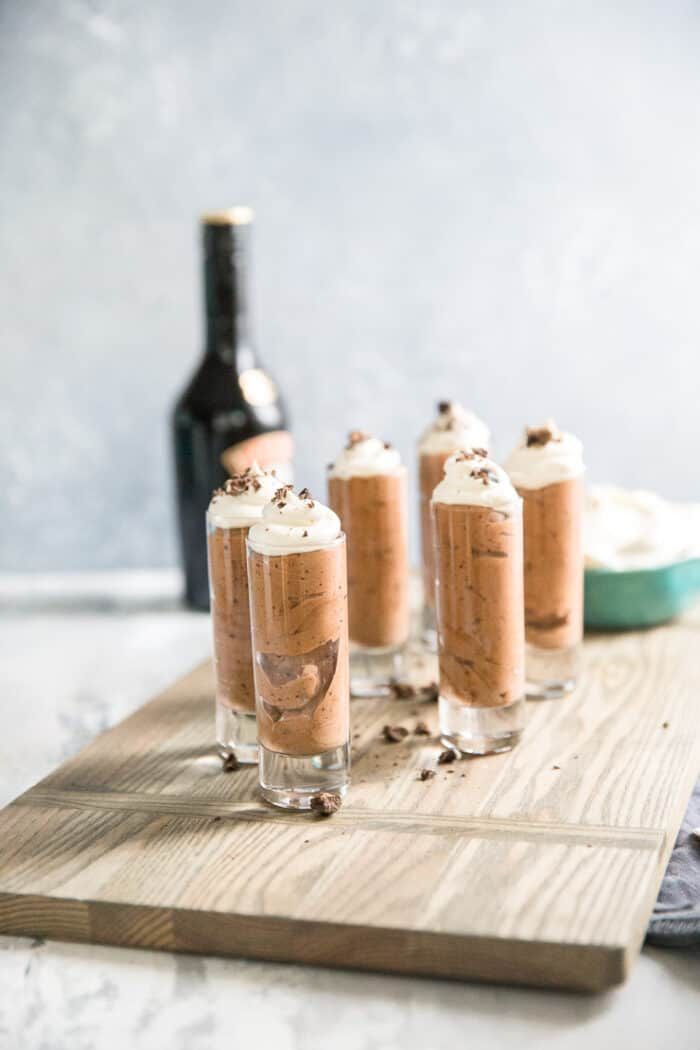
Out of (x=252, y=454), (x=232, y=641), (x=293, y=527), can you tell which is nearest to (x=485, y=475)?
(x=293, y=527)

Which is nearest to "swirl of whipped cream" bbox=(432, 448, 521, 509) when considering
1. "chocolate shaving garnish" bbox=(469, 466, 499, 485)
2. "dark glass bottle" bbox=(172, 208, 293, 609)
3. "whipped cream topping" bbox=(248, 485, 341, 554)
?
"chocolate shaving garnish" bbox=(469, 466, 499, 485)

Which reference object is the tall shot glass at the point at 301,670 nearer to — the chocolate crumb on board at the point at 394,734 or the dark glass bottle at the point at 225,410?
the chocolate crumb on board at the point at 394,734

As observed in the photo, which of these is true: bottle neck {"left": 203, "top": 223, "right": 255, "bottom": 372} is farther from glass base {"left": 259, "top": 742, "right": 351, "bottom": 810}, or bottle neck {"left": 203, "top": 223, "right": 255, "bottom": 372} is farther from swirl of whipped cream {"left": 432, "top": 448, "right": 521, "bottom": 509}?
glass base {"left": 259, "top": 742, "right": 351, "bottom": 810}

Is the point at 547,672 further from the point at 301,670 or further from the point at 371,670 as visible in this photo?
the point at 301,670

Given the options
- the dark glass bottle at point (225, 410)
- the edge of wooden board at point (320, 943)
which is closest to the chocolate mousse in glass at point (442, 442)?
the dark glass bottle at point (225, 410)

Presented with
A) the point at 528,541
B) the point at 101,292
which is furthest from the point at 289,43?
the point at 528,541

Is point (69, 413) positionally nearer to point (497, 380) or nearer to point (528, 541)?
point (497, 380)
